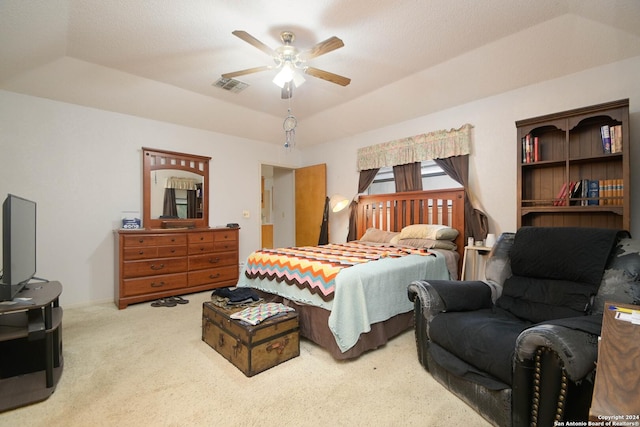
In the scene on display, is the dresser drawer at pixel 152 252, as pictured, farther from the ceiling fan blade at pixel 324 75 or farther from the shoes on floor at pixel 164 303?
the ceiling fan blade at pixel 324 75

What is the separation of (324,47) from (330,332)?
2131 mm

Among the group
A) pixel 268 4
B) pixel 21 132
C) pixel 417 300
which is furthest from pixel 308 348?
pixel 21 132

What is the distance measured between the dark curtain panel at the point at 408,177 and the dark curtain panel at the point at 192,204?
3.07 meters

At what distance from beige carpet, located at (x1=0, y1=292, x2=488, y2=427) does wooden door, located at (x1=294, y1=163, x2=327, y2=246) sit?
9.98ft

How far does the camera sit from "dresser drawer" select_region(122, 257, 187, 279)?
3.33m

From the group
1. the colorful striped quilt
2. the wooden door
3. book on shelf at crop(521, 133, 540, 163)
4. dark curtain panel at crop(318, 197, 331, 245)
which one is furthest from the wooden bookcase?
the wooden door

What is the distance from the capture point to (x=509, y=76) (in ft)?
9.57

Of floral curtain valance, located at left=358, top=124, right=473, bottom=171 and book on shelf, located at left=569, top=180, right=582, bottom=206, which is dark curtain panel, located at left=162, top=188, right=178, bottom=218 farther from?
book on shelf, located at left=569, top=180, right=582, bottom=206

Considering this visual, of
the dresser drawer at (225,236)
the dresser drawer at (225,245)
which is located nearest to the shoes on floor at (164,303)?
the dresser drawer at (225,245)

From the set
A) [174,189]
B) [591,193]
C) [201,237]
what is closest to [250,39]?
[201,237]

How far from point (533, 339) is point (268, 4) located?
2.65m

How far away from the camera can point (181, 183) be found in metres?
4.17

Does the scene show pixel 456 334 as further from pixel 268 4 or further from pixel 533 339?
pixel 268 4

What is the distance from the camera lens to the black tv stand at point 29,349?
1599mm
